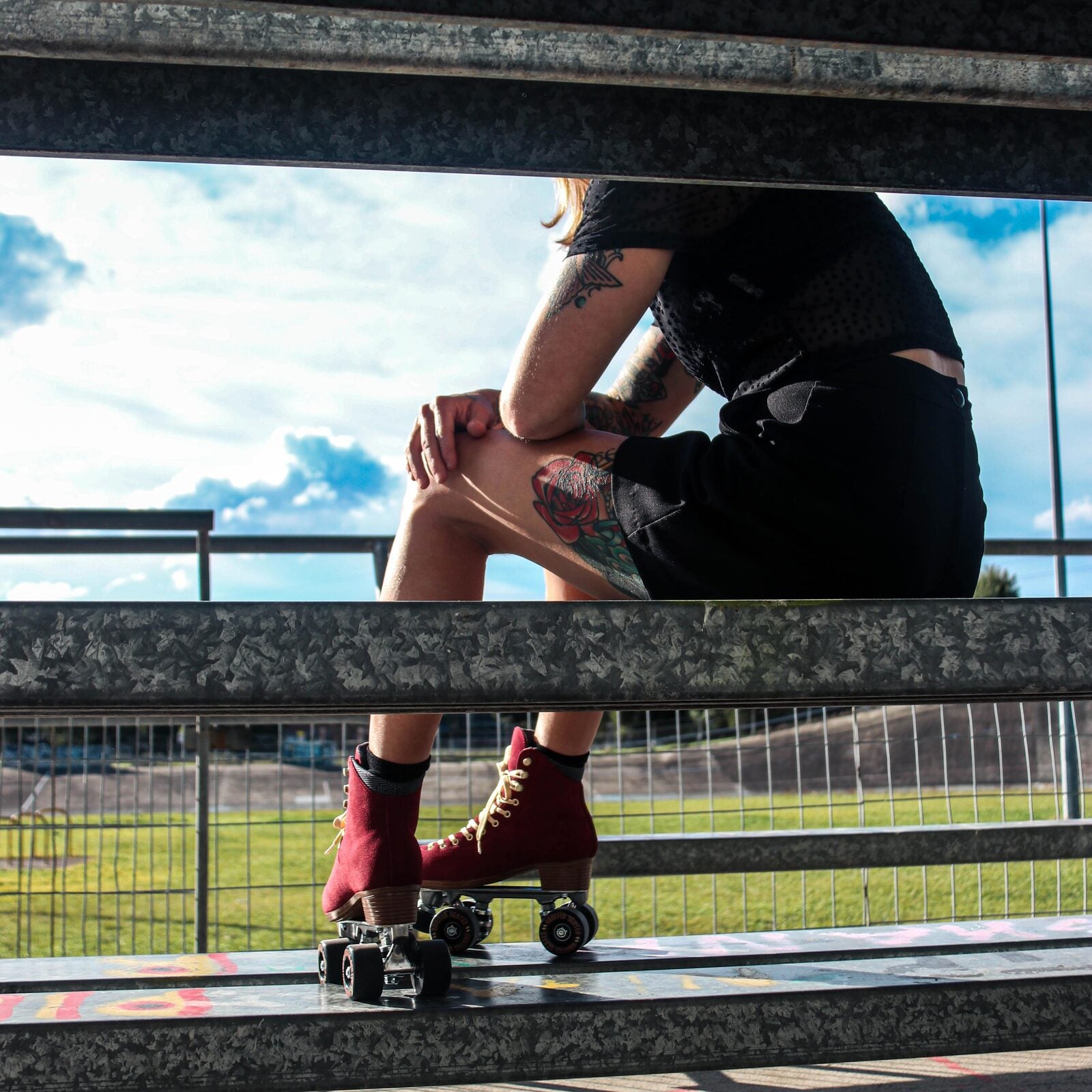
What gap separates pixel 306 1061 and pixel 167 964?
984mm

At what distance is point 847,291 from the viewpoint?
1.60 m

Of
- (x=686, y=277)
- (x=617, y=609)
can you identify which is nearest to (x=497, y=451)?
(x=686, y=277)

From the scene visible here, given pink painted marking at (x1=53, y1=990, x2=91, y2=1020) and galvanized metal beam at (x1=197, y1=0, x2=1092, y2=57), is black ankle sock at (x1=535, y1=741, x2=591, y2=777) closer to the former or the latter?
pink painted marking at (x1=53, y1=990, x2=91, y2=1020)

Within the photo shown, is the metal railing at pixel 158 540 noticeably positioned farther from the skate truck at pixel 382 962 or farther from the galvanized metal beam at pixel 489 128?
the galvanized metal beam at pixel 489 128

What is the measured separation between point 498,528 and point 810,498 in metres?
0.47

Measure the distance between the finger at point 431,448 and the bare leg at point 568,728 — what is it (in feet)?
1.29

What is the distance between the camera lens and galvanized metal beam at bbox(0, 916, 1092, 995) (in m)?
1.72

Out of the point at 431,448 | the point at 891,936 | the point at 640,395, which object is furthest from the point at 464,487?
the point at 891,936

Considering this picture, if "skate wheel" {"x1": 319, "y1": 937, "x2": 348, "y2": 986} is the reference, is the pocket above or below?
above

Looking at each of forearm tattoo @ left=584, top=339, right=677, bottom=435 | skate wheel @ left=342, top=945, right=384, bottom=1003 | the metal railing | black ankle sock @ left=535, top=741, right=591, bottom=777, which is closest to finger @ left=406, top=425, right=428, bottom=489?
forearm tattoo @ left=584, top=339, right=677, bottom=435

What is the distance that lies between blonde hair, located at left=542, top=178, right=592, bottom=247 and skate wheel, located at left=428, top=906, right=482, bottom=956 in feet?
3.85

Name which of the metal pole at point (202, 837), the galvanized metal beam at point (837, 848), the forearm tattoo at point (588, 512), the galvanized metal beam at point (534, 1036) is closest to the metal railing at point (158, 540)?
the metal pole at point (202, 837)

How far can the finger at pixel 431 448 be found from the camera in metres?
1.70

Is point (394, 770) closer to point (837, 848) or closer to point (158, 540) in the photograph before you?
Answer: point (837, 848)
